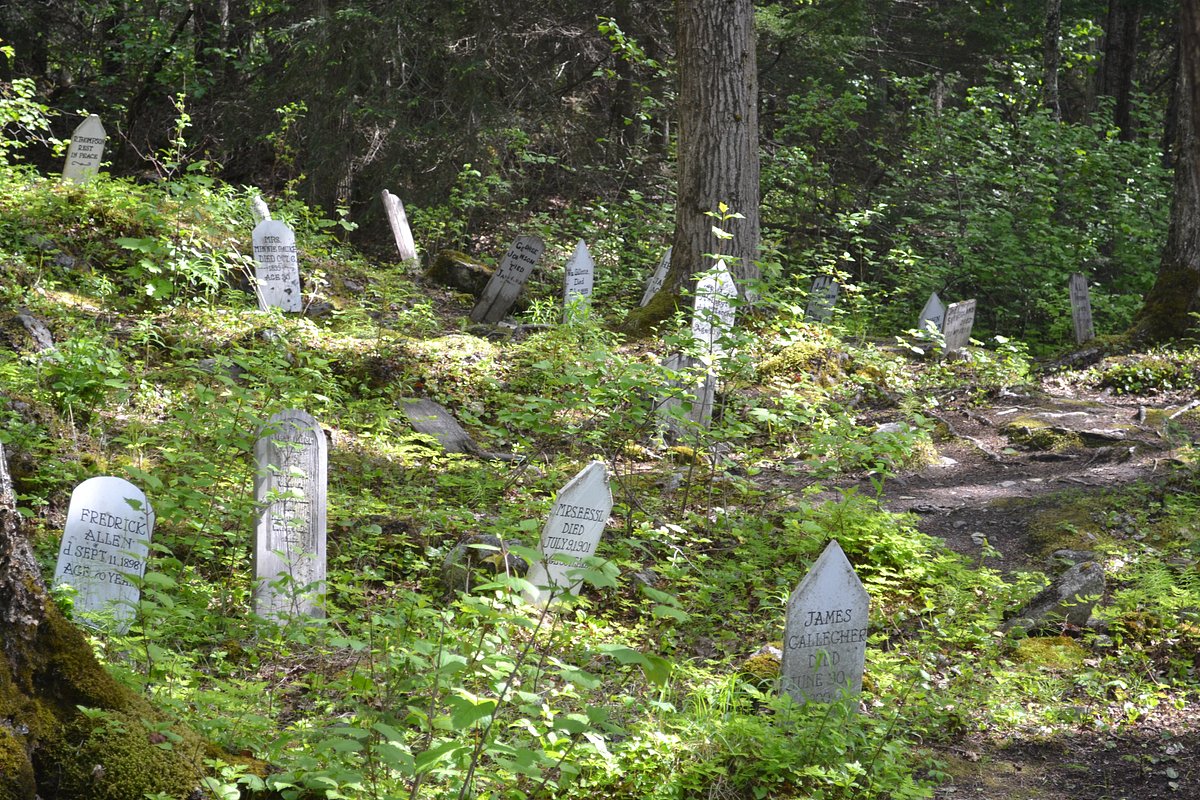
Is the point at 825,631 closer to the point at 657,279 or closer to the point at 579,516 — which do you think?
the point at 579,516

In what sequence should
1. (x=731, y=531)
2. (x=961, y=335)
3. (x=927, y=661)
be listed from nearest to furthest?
(x=927, y=661)
(x=731, y=531)
(x=961, y=335)

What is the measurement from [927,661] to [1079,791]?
3.05ft

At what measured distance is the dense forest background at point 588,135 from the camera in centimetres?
1320

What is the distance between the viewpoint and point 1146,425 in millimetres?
8742

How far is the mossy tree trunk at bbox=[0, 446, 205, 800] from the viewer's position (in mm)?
2467

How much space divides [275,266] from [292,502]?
464 cm

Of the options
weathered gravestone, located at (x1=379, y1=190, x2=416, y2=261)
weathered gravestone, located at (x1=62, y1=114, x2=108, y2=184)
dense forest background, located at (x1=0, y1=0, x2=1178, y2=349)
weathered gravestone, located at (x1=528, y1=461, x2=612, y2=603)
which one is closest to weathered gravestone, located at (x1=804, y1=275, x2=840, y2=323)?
dense forest background, located at (x1=0, y1=0, x2=1178, y2=349)

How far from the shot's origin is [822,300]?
10.8 m

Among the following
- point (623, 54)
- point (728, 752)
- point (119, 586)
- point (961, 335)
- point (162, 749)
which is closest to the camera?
point (162, 749)

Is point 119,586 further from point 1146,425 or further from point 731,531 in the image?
point 1146,425

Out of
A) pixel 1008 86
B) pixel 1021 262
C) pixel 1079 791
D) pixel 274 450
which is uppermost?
pixel 1008 86

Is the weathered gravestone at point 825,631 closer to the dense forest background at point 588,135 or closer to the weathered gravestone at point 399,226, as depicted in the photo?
the dense forest background at point 588,135

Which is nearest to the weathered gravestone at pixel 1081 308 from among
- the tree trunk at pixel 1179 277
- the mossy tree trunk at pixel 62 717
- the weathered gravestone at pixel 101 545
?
the tree trunk at pixel 1179 277

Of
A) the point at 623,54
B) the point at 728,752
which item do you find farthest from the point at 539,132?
the point at 728,752
